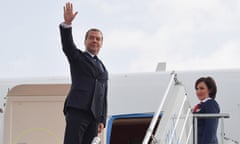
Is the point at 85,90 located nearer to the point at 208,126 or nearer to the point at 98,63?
the point at 98,63

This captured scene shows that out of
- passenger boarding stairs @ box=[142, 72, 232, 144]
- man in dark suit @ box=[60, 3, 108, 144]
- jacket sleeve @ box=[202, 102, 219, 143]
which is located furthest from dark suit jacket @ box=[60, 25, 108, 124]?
jacket sleeve @ box=[202, 102, 219, 143]

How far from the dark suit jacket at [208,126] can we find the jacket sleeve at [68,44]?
179 centimetres

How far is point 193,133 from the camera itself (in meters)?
5.33

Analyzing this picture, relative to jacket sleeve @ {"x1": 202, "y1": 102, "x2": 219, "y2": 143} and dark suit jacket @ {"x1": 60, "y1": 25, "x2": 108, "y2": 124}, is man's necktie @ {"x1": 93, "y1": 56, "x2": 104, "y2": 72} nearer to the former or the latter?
dark suit jacket @ {"x1": 60, "y1": 25, "x2": 108, "y2": 124}

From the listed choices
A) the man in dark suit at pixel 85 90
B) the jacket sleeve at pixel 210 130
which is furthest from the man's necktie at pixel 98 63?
the jacket sleeve at pixel 210 130

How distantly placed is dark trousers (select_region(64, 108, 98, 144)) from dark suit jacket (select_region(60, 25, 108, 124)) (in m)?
0.05

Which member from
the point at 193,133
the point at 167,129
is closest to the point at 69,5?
the point at 167,129

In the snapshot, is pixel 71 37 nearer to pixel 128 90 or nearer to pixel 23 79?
pixel 128 90

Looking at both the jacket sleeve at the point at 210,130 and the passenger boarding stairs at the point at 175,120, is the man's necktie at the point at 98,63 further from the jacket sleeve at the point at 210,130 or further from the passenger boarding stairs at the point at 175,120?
the jacket sleeve at the point at 210,130

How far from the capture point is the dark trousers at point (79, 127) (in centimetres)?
409

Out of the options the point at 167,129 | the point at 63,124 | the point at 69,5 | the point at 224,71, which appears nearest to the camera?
the point at 69,5

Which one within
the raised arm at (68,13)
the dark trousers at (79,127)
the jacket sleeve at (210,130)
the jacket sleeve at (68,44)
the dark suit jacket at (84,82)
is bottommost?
the jacket sleeve at (210,130)

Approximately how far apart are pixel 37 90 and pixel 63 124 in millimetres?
491

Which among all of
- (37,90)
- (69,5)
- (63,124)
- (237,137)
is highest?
(69,5)
